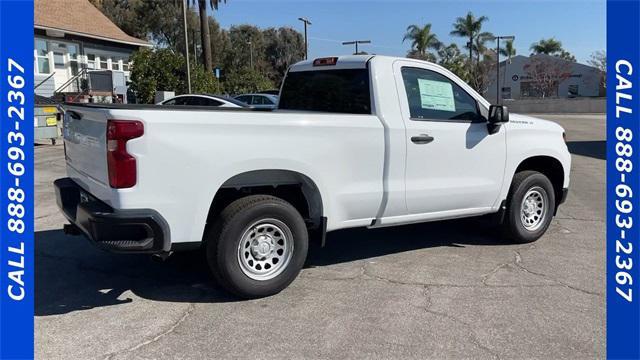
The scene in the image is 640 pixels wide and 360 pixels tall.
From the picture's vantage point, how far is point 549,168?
21.2ft

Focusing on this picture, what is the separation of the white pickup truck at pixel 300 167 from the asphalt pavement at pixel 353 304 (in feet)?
1.27

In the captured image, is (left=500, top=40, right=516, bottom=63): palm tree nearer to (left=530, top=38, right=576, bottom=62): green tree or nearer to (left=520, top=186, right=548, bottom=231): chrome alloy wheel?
(left=530, top=38, right=576, bottom=62): green tree

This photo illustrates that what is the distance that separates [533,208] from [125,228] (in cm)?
446

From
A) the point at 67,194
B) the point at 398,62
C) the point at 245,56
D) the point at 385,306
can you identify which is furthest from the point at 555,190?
the point at 245,56

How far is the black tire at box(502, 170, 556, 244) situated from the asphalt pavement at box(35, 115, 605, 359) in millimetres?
142

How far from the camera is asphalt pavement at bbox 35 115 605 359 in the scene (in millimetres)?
3604

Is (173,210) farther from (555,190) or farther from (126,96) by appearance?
(126,96)

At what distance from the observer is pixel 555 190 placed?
21.2 feet

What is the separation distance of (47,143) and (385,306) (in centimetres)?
1750

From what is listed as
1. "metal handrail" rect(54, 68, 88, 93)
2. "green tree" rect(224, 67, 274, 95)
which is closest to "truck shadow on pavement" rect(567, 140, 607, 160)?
"metal handrail" rect(54, 68, 88, 93)

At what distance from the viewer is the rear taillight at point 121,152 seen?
3676 mm

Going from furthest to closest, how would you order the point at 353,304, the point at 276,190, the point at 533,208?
the point at 533,208 < the point at 276,190 < the point at 353,304

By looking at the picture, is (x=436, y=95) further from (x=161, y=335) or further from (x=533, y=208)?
(x=161, y=335)

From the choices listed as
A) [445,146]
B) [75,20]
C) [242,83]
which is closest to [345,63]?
[445,146]
